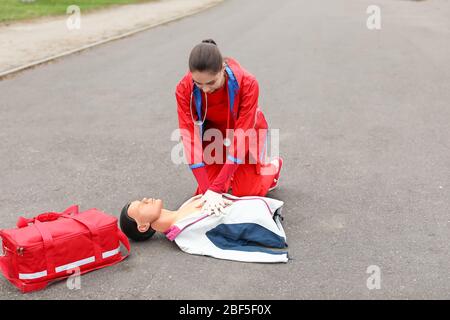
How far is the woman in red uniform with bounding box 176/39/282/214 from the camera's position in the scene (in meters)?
4.07

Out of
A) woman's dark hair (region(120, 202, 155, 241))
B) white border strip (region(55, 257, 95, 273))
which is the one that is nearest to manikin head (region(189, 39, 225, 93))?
woman's dark hair (region(120, 202, 155, 241))

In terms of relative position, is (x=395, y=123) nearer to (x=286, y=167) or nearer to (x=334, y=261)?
(x=286, y=167)

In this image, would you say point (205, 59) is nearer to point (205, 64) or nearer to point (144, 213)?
point (205, 64)

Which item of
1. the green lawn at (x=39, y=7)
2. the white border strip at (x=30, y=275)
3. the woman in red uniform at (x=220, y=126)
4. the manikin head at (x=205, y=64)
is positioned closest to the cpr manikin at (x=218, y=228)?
the woman in red uniform at (x=220, y=126)

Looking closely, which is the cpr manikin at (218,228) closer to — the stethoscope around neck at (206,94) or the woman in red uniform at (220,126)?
the woman in red uniform at (220,126)

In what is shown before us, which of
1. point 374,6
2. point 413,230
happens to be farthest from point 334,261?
point 374,6

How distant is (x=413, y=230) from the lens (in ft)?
14.9

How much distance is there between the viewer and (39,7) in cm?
1916

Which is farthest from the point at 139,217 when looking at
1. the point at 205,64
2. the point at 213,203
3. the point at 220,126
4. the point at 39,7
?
the point at 39,7

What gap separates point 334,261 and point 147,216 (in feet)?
4.18

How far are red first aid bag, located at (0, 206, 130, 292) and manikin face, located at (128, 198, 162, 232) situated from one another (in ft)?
0.71

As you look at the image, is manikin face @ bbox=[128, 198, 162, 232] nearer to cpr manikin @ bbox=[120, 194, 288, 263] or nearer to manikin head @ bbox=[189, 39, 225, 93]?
cpr manikin @ bbox=[120, 194, 288, 263]

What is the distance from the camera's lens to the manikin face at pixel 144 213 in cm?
423

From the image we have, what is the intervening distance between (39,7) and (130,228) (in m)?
16.5
